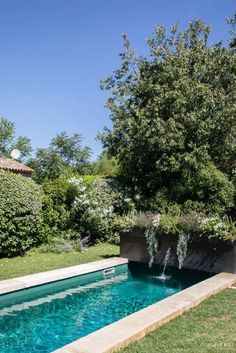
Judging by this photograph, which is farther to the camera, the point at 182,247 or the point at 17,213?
the point at 17,213

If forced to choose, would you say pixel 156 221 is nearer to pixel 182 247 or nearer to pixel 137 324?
pixel 182 247

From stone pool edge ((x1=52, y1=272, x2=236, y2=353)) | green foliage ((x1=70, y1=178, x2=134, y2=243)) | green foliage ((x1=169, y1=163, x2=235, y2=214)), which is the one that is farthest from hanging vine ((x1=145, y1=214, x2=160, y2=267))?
stone pool edge ((x1=52, y1=272, x2=236, y2=353))

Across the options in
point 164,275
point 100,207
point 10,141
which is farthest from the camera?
point 10,141

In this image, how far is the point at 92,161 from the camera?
41.2m

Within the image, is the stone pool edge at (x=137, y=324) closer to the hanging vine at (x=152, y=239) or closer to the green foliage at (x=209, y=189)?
the hanging vine at (x=152, y=239)

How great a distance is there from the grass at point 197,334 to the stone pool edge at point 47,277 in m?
3.34

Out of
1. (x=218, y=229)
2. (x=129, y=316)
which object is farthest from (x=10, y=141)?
(x=129, y=316)

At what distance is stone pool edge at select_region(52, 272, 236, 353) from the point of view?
14.1ft

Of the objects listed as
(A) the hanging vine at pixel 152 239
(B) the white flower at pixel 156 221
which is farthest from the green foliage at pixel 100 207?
(B) the white flower at pixel 156 221

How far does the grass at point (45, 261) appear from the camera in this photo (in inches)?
359

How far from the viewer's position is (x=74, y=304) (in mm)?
7328

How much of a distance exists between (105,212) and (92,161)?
2741 centimetres

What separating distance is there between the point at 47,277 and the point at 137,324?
3523 millimetres

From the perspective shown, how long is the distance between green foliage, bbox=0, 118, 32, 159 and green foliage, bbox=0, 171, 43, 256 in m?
36.8
